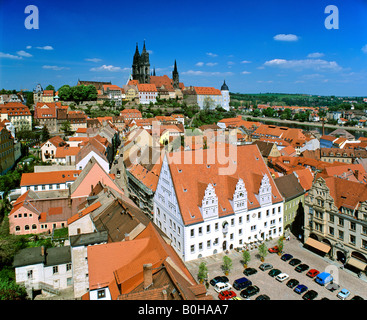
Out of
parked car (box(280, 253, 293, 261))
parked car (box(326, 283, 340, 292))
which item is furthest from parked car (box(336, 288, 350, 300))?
parked car (box(280, 253, 293, 261))

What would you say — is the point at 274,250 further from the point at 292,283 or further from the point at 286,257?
the point at 292,283

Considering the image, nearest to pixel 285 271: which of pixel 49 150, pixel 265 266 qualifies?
pixel 265 266

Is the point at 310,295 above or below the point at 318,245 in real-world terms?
below

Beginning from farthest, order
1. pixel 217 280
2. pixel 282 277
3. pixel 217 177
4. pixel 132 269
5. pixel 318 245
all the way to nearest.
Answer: pixel 217 177 < pixel 318 245 < pixel 282 277 < pixel 217 280 < pixel 132 269

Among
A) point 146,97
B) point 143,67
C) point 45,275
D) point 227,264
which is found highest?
point 143,67

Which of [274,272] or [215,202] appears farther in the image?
[215,202]

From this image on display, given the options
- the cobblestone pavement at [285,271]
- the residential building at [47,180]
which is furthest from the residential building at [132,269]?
the residential building at [47,180]
